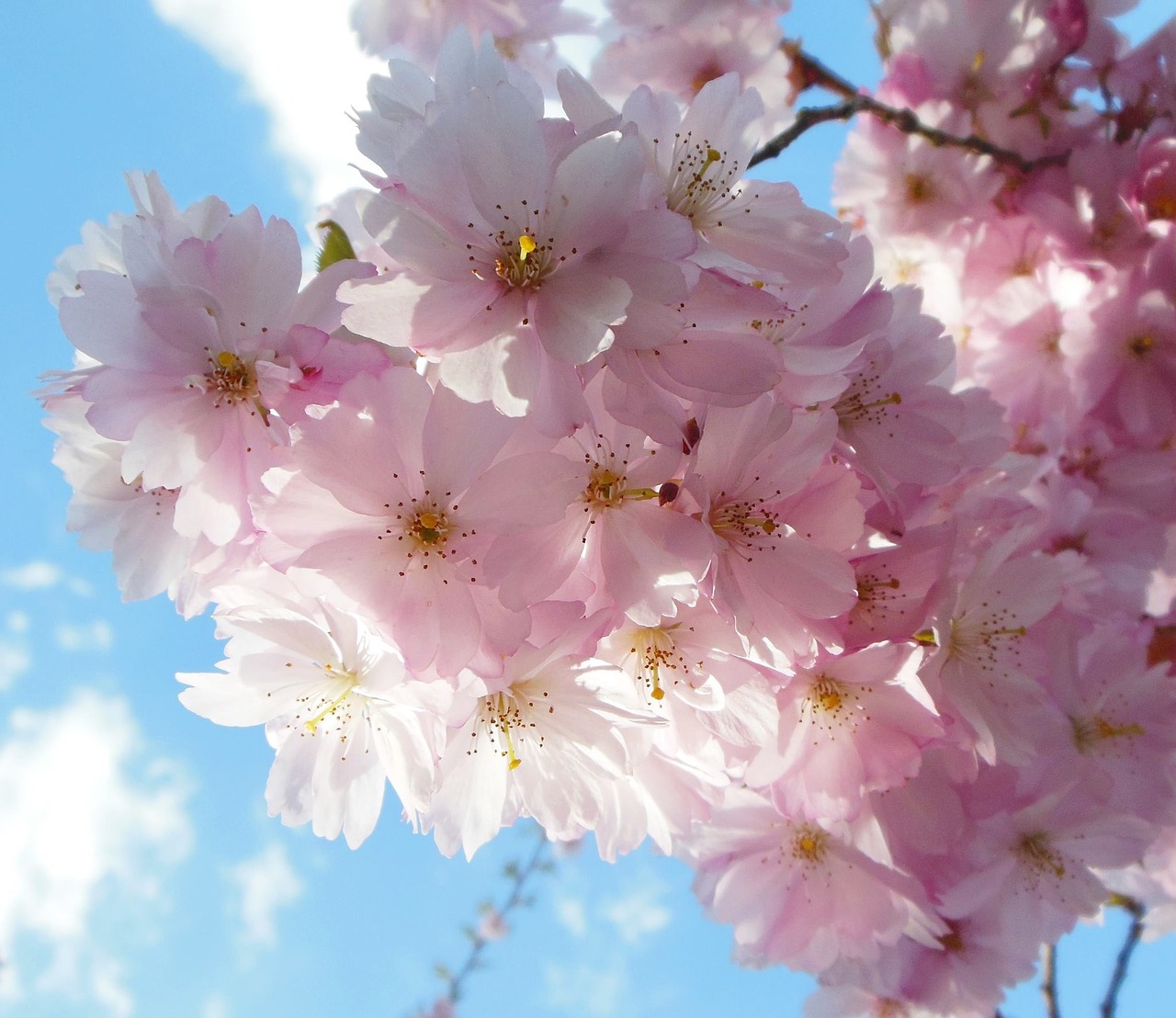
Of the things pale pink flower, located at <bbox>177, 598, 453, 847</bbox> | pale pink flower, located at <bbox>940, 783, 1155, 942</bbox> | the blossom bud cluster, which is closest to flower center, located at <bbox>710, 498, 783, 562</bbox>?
pale pink flower, located at <bbox>177, 598, 453, 847</bbox>

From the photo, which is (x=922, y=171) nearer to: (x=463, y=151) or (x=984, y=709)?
(x=984, y=709)

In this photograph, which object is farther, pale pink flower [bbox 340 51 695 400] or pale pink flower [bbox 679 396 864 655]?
pale pink flower [bbox 679 396 864 655]

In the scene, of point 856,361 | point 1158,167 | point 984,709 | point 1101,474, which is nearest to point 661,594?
point 856,361

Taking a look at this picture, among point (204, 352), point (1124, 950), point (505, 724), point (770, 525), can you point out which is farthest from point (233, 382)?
point (1124, 950)

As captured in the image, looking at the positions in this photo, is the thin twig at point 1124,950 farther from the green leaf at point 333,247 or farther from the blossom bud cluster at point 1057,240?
the green leaf at point 333,247

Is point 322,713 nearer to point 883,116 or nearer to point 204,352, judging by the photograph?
point 204,352

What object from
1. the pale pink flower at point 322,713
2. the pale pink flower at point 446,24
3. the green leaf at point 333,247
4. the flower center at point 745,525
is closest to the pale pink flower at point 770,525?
the flower center at point 745,525

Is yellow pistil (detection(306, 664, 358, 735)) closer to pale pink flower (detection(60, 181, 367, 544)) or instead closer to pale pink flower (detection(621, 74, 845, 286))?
pale pink flower (detection(60, 181, 367, 544))
